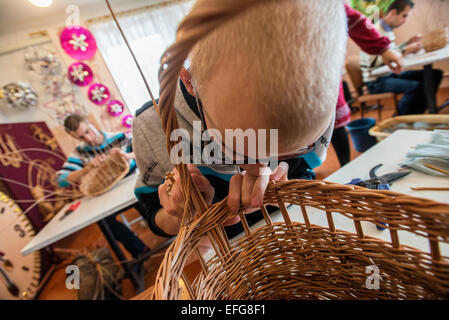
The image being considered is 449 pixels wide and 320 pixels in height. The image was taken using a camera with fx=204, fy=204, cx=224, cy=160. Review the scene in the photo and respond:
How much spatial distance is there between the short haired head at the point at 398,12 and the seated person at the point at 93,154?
97.4 inches

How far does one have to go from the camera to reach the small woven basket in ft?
4.18

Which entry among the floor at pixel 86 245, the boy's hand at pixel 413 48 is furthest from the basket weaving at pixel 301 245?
the boy's hand at pixel 413 48

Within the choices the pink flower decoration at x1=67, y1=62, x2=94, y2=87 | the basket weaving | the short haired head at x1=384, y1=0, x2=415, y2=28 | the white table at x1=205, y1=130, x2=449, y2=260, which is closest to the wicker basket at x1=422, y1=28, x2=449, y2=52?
the short haired head at x1=384, y1=0, x2=415, y2=28

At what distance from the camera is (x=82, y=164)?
1657 millimetres

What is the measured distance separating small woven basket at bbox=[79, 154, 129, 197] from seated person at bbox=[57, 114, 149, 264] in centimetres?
4

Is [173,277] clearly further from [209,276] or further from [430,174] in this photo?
[430,174]

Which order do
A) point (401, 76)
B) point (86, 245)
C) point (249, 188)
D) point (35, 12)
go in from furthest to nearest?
point (401, 76) → point (86, 245) → point (35, 12) → point (249, 188)

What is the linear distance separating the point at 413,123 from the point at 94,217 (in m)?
1.64

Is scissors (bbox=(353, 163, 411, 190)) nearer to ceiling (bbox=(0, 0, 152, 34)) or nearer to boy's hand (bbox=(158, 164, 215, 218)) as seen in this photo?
boy's hand (bbox=(158, 164, 215, 218))

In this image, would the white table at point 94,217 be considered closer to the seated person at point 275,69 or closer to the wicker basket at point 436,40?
the seated person at point 275,69

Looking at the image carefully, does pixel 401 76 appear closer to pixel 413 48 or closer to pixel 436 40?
pixel 413 48

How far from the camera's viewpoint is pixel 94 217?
108 cm

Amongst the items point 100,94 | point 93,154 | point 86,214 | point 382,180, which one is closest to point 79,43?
point 100,94

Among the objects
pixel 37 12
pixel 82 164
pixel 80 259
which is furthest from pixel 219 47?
pixel 82 164
